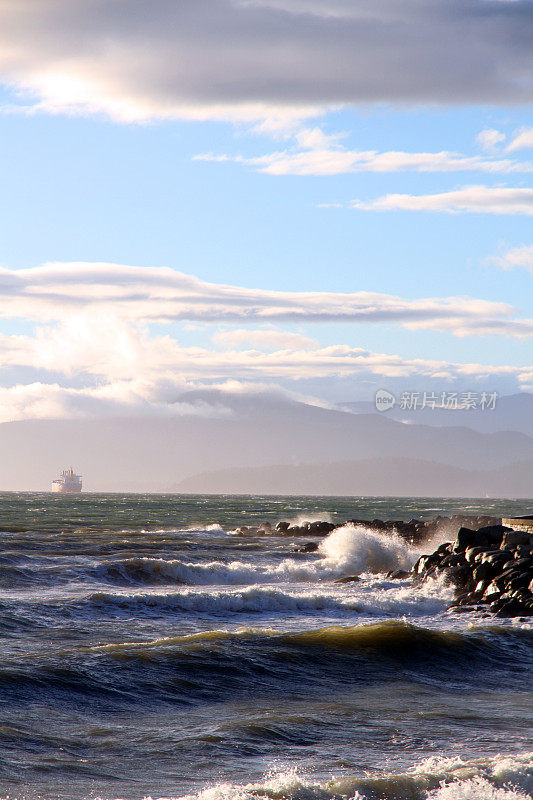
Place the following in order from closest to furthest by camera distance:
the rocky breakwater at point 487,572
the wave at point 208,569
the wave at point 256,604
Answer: the wave at point 256,604 < the rocky breakwater at point 487,572 < the wave at point 208,569

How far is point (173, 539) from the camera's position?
46.7 metres

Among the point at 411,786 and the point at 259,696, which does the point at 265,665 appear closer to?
the point at 259,696

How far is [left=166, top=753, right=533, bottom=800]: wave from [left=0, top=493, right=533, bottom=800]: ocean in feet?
0.07

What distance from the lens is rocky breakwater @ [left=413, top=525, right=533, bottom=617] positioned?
21094 mm

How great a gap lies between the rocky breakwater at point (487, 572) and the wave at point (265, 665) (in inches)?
143

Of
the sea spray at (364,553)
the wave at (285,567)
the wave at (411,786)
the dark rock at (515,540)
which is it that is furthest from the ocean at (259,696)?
the sea spray at (364,553)

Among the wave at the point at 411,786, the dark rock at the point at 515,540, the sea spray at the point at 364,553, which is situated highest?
the dark rock at the point at 515,540

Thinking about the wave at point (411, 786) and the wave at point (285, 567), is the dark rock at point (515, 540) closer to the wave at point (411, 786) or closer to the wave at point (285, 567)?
the wave at point (285, 567)

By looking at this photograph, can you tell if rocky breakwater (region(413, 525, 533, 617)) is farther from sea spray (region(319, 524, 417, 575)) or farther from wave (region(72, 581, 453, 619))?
sea spray (region(319, 524, 417, 575))

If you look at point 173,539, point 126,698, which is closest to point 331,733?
point 126,698

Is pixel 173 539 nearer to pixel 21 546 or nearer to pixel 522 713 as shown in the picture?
pixel 21 546

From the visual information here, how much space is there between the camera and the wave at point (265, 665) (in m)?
12.5

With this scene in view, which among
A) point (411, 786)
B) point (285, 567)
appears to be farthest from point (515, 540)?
point (411, 786)

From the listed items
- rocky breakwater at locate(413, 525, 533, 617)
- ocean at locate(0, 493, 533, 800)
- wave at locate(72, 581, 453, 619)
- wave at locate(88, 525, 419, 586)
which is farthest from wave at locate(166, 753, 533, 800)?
wave at locate(88, 525, 419, 586)
